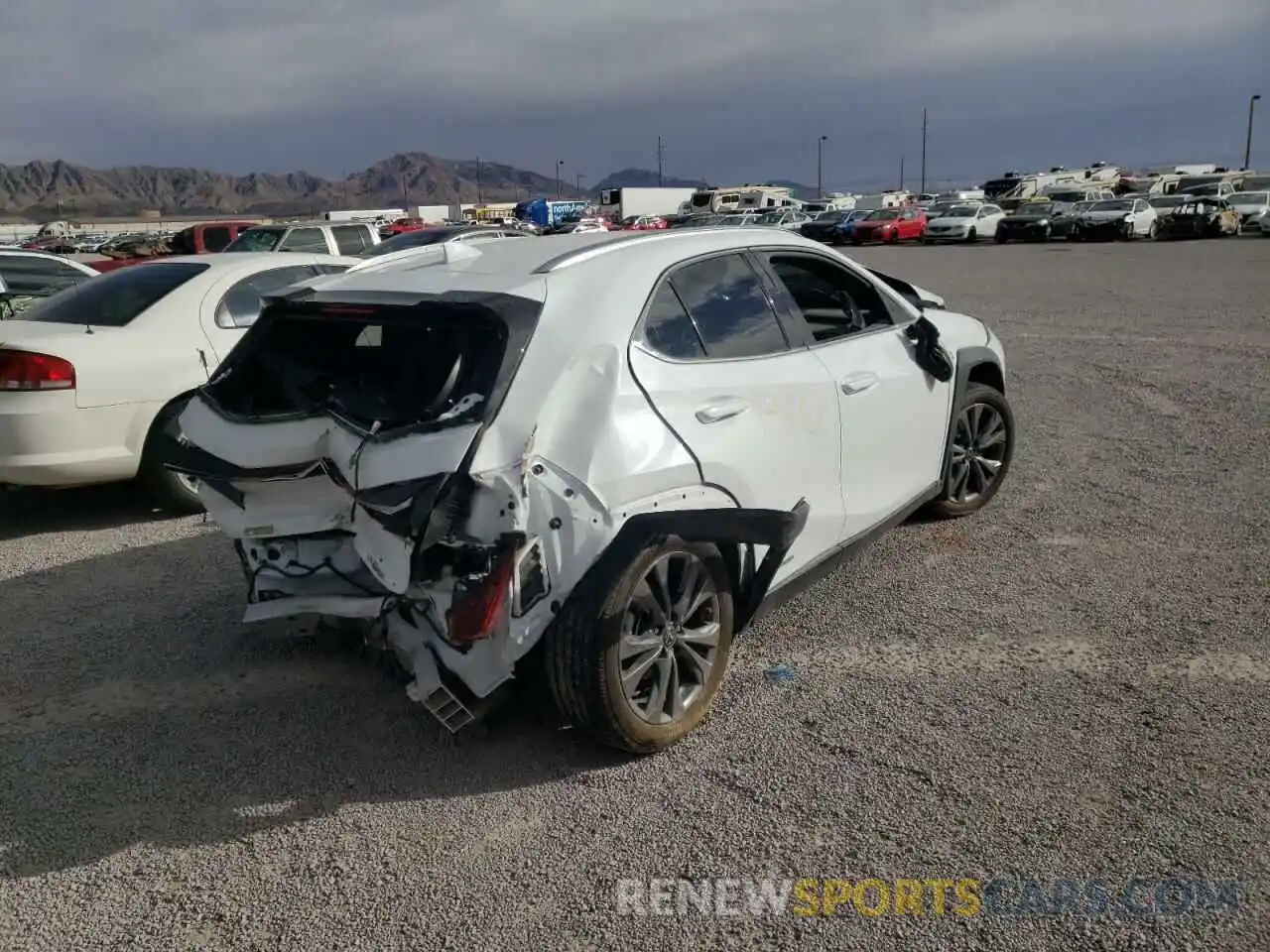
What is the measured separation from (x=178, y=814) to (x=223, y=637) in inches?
55.9

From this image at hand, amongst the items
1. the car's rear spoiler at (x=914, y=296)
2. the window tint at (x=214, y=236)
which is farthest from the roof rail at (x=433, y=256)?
the window tint at (x=214, y=236)

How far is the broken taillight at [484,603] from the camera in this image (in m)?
3.01

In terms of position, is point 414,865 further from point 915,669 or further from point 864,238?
point 864,238

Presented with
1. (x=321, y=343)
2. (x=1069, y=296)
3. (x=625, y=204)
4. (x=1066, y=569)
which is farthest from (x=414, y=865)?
(x=625, y=204)

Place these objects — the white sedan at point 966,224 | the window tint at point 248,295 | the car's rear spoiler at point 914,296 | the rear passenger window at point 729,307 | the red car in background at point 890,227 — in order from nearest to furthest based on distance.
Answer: the rear passenger window at point 729,307 < the car's rear spoiler at point 914,296 < the window tint at point 248,295 < the white sedan at point 966,224 < the red car in background at point 890,227

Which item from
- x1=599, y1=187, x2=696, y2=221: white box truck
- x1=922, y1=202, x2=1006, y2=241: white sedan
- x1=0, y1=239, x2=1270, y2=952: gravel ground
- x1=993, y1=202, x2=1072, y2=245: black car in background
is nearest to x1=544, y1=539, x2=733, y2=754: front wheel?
x1=0, y1=239, x2=1270, y2=952: gravel ground

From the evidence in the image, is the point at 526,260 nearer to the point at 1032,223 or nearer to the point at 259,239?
the point at 259,239

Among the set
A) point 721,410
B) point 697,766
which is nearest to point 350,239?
point 721,410

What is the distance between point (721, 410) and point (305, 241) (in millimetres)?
14001

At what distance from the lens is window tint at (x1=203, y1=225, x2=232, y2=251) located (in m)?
19.5

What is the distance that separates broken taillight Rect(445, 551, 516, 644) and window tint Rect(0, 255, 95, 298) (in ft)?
32.7

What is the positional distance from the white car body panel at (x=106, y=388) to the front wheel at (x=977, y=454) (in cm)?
437

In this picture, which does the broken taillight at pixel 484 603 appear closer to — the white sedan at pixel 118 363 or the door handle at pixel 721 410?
the door handle at pixel 721 410

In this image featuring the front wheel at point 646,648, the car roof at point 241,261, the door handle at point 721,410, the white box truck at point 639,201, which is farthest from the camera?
the white box truck at point 639,201
